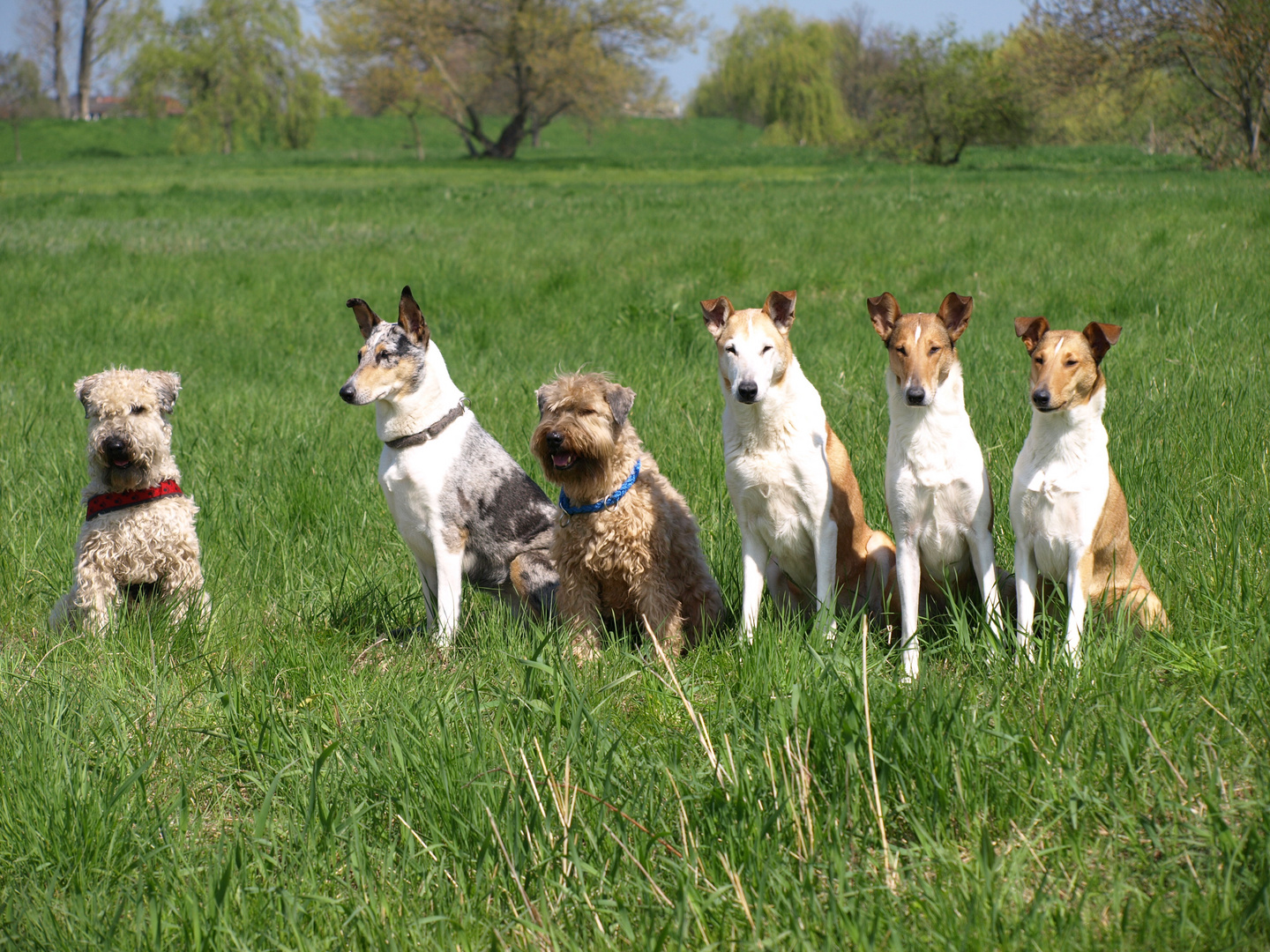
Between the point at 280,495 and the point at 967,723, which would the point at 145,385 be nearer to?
the point at 280,495

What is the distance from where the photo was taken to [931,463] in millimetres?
3652

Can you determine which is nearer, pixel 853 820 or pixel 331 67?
pixel 853 820

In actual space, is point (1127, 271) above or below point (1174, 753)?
above

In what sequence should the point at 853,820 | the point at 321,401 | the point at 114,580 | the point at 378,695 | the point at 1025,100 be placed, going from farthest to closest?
the point at 1025,100, the point at 321,401, the point at 114,580, the point at 378,695, the point at 853,820

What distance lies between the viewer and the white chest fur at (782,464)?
3957 millimetres

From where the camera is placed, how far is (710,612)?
4.42m

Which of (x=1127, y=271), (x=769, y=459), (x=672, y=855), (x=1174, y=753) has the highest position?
(x=1127, y=271)

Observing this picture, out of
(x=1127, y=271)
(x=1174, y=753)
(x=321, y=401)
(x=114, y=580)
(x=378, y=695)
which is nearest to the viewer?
(x=1174, y=753)

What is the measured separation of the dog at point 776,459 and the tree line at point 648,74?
88.1 feet

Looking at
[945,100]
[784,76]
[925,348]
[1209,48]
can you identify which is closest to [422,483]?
[925,348]

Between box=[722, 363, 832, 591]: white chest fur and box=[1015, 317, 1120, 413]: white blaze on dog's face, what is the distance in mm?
889

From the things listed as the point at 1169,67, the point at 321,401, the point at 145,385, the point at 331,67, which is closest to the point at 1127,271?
the point at 321,401

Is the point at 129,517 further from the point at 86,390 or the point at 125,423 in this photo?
the point at 86,390

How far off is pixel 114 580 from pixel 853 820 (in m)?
3.37
